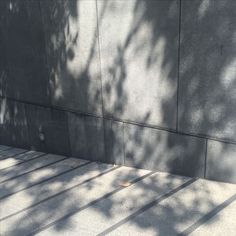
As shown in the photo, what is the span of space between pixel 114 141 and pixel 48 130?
1689mm

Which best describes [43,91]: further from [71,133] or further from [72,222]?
[72,222]

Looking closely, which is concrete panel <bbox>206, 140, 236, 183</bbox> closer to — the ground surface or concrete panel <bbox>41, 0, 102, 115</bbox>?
the ground surface

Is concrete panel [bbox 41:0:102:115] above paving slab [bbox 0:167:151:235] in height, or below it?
above

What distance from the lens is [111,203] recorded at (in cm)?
527

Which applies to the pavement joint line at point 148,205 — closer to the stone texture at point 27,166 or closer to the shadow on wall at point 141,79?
the shadow on wall at point 141,79

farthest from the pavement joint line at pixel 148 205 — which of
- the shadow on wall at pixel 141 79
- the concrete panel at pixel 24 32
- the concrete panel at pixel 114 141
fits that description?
the concrete panel at pixel 24 32

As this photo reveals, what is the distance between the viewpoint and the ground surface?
15.3ft

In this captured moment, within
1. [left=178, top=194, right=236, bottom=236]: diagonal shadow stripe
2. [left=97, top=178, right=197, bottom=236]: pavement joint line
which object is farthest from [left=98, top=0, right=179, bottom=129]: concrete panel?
[left=178, top=194, right=236, bottom=236]: diagonal shadow stripe

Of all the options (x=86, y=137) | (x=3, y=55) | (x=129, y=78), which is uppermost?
(x=3, y=55)

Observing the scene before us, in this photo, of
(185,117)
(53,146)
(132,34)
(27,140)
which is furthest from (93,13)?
(27,140)

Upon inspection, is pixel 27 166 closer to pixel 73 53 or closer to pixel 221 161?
pixel 73 53

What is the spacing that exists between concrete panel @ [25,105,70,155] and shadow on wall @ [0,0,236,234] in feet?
0.74

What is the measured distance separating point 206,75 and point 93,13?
2118 mm

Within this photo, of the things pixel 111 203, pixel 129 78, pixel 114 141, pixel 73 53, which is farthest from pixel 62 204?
pixel 73 53
